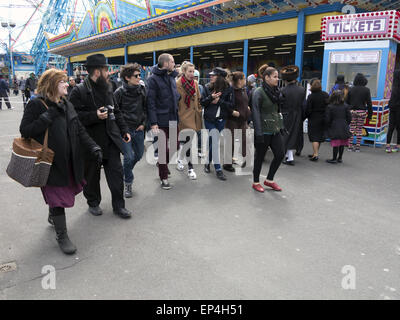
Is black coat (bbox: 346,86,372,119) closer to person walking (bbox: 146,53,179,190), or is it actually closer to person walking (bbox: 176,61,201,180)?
person walking (bbox: 176,61,201,180)

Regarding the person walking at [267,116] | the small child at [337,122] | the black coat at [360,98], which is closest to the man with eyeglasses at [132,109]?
the person walking at [267,116]

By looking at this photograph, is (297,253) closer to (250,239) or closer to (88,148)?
(250,239)

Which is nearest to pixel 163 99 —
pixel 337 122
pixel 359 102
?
pixel 337 122

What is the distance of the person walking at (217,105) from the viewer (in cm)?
513

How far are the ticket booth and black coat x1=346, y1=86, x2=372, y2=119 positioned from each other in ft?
2.75

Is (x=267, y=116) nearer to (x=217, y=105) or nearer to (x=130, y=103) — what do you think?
(x=217, y=105)

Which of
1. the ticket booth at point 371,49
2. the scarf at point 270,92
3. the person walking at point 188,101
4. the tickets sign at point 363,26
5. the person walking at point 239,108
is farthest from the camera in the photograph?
the ticket booth at point 371,49

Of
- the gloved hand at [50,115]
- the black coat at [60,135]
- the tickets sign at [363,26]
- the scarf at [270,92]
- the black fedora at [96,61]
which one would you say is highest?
the tickets sign at [363,26]

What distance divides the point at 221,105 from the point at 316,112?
2.45 m

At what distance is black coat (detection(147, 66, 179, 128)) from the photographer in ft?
15.0

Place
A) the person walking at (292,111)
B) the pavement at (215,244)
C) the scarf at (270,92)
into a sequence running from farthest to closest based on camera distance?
1. the person walking at (292,111)
2. the scarf at (270,92)
3. the pavement at (215,244)

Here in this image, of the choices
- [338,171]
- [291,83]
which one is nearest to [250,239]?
[338,171]

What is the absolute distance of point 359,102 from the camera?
7.14 meters

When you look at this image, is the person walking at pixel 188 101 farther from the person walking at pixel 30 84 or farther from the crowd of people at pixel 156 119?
the person walking at pixel 30 84
